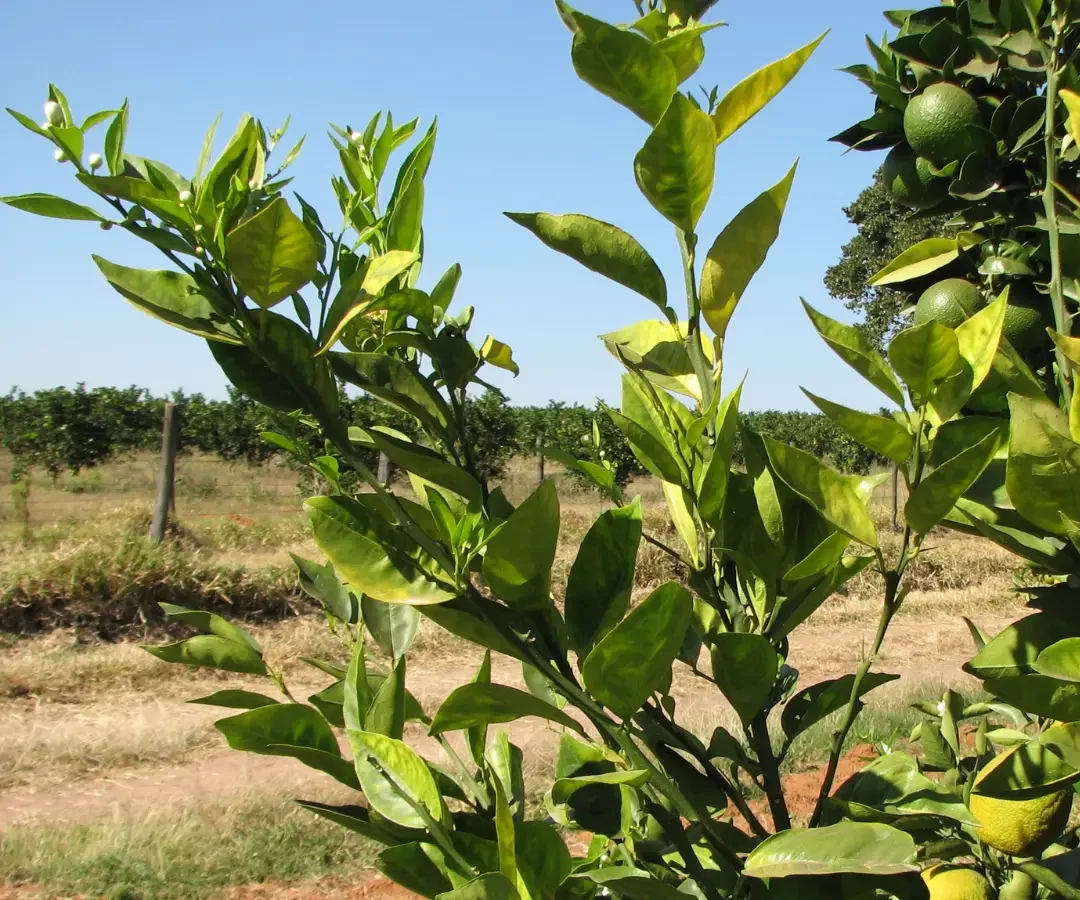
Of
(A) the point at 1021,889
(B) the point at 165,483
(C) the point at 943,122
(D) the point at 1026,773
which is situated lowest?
(A) the point at 1021,889

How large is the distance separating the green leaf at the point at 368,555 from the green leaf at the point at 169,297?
11 centimetres

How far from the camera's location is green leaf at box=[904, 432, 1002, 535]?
490 millimetres

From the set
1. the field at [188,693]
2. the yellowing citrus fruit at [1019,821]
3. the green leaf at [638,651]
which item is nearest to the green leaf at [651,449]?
the green leaf at [638,651]

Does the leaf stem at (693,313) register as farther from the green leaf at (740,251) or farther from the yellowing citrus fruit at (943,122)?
the yellowing citrus fruit at (943,122)

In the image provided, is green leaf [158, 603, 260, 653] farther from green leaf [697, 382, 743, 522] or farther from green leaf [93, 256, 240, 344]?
green leaf [697, 382, 743, 522]

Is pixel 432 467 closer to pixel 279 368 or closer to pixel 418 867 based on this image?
pixel 279 368

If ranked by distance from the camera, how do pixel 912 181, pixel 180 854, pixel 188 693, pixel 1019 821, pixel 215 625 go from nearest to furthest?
pixel 215 625 → pixel 1019 821 → pixel 912 181 → pixel 180 854 → pixel 188 693

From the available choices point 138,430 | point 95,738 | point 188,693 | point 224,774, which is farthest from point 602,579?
point 138,430

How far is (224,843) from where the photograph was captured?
3.39m

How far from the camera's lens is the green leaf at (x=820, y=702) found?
2.15 feet

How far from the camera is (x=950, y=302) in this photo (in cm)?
82

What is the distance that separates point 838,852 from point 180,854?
326 centimetres

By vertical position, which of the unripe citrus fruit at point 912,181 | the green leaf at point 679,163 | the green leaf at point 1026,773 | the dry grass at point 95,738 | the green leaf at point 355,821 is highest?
the unripe citrus fruit at point 912,181

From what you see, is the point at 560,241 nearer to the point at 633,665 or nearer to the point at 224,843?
the point at 633,665
